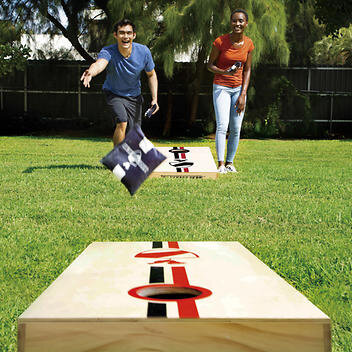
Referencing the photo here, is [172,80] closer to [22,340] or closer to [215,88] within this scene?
[215,88]

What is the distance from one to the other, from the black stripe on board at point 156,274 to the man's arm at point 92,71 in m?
2.01

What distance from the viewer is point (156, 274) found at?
7.68 ft

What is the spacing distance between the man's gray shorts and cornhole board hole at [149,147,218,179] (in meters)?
0.62

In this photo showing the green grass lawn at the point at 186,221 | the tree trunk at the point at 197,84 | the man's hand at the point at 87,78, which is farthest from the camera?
the tree trunk at the point at 197,84

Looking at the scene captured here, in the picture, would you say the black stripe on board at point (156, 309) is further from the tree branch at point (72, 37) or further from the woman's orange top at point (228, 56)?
the tree branch at point (72, 37)

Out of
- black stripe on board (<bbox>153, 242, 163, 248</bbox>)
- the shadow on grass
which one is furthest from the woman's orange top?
black stripe on board (<bbox>153, 242, 163, 248</bbox>)

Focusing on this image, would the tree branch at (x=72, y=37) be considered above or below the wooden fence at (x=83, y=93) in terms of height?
above

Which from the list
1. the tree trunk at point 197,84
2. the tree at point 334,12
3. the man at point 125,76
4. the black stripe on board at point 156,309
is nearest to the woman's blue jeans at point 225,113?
the man at point 125,76

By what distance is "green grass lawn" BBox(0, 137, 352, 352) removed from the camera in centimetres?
266

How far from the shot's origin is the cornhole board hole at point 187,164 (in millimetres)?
6363

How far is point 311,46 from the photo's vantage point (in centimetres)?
2238

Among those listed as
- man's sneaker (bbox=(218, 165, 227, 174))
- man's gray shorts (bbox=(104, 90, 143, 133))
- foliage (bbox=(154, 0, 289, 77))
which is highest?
foliage (bbox=(154, 0, 289, 77))

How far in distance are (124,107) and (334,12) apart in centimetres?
1325

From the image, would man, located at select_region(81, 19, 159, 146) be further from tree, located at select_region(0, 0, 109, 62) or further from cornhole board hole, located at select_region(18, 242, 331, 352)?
tree, located at select_region(0, 0, 109, 62)
